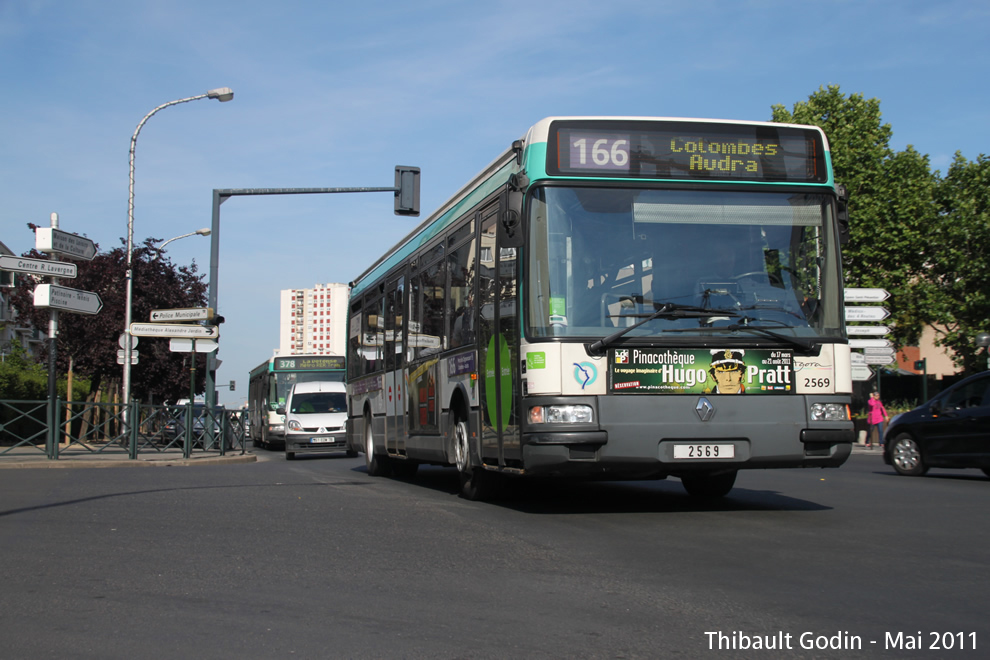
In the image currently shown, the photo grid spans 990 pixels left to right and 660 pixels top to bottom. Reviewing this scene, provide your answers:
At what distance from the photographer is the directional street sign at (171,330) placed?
23188 mm

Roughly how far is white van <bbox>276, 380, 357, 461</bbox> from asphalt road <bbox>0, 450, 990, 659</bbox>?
16.3 meters

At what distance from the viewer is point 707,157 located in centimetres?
947

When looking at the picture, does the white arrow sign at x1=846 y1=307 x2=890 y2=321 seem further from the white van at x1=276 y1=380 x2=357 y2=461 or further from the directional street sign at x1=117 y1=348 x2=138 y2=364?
the directional street sign at x1=117 y1=348 x2=138 y2=364

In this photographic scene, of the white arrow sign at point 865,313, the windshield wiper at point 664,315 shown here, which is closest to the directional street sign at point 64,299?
the windshield wiper at point 664,315

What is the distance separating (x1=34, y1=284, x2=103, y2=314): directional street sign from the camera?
59.8 ft

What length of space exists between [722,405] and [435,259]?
4.87 metres

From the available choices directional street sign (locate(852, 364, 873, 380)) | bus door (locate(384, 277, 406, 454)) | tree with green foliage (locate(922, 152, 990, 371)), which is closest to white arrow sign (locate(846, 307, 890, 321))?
directional street sign (locate(852, 364, 873, 380))

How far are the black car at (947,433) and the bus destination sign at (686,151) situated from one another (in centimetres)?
665

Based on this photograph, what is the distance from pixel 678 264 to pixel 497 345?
1.86 meters

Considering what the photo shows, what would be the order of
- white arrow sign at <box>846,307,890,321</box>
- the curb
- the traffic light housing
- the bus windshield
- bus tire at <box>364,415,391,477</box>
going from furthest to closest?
white arrow sign at <box>846,307,890,321</box>
the traffic light housing
the curb
bus tire at <box>364,415,391,477</box>
the bus windshield

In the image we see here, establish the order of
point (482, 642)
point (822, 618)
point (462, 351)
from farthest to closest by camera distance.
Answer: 1. point (462, 351)
2. point (822, 618)
3. point (482, 642)

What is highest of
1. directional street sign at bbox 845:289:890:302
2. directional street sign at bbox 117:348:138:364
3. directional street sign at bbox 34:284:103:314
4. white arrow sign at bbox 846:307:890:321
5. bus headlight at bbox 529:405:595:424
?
directional street sign at bbox 845:289:890:302

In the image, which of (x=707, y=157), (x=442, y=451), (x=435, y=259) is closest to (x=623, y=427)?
(x=707, y=157)

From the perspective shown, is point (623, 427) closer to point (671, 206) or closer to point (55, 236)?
point (671, 206)
